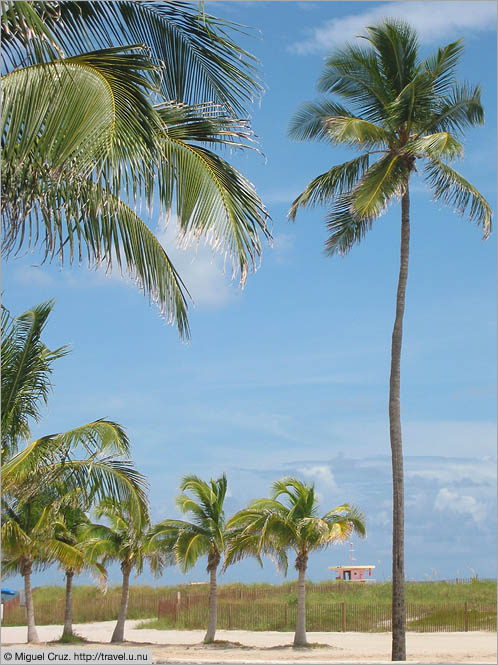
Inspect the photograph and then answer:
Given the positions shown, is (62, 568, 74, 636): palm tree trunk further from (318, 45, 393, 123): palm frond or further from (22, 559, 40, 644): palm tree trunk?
(318, 45, 393, 123): palm frond

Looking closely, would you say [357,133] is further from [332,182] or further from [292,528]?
[292,528]

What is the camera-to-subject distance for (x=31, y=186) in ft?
18.1

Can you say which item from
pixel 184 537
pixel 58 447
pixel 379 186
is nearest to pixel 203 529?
pixel 184 537

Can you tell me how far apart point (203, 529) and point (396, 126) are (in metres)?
14.7

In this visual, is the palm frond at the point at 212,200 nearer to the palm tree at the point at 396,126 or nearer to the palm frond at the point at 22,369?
the palm frond at the point at 22,369

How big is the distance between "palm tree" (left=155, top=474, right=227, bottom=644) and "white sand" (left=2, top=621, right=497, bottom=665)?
206cm

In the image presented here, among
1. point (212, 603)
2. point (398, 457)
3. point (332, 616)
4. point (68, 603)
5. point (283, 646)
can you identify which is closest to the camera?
point (398, 457)

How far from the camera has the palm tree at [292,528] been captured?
25.8 meters

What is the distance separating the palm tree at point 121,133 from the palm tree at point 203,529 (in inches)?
835

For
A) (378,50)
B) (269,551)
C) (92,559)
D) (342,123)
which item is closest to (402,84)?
(378,50)

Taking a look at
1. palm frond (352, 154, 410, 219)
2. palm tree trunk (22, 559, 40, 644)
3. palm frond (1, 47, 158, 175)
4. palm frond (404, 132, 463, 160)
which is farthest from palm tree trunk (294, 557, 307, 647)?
palm frond (1, 47, 158, 175)

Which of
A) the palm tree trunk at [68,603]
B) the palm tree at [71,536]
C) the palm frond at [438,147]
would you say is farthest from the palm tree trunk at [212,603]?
the palm frond at [438,147]

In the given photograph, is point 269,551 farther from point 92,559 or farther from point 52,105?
point 52,105

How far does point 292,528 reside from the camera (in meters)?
26.0
